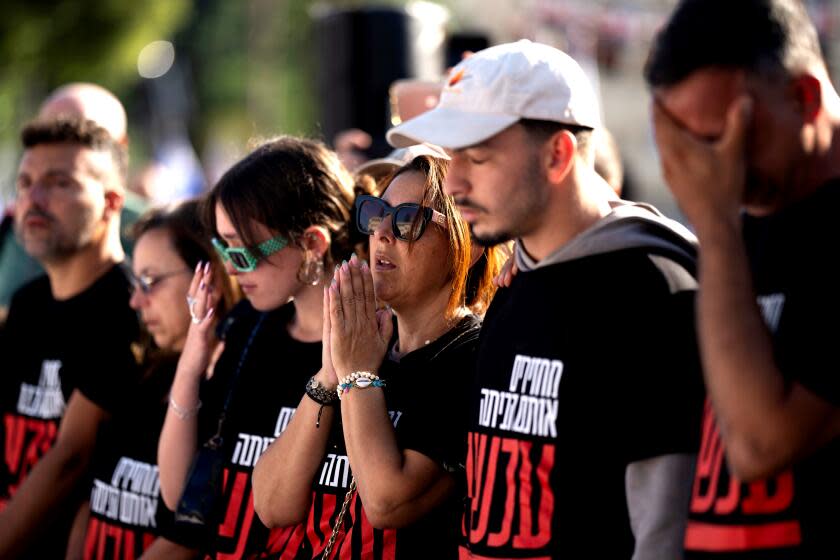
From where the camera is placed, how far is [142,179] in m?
10.0

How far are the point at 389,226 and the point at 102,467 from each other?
1.82m

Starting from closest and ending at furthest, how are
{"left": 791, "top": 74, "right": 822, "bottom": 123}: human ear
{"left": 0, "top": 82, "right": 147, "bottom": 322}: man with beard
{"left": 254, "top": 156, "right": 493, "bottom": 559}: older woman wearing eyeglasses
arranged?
{"left": 791, "top": 74, "right": 822, "bottom": 123}: human ear → {"left": 254, "top": 156, "right": 493, "bottom": 559}: older woman wearing eyeglasses → {"left": 0, "top": 82, "right": 147, "bottom": 322}: man with beard

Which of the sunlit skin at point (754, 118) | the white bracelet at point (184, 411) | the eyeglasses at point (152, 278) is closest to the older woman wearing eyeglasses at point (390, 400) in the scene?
the white bracelet at point (184, 411)

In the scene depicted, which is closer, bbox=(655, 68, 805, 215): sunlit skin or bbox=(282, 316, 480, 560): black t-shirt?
bbox=(655, 68, 805, 215): sunlit skin

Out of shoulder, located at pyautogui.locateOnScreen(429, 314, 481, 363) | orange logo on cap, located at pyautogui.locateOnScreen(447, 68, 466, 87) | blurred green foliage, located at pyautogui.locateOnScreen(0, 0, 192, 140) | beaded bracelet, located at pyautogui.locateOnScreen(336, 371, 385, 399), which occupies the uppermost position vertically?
blurred green foliage, located at pyautogui.locateOnScreen(0, 0, 192, 140)

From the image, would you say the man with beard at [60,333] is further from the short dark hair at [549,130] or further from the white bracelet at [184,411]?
the short dark hair at [549,130]

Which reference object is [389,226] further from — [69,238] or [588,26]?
[588,26]

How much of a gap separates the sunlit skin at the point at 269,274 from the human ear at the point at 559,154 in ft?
4.23

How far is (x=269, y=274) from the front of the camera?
371 centimetres

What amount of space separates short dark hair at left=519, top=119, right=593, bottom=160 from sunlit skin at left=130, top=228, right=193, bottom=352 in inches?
84.6

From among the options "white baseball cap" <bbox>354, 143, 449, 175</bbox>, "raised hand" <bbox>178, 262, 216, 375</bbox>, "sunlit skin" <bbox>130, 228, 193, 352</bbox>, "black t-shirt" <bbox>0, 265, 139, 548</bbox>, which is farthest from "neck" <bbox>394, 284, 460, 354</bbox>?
"black t-shirt" <bbox>0, 265, 139, 548</bbox>

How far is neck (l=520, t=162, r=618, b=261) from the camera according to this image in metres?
2.68

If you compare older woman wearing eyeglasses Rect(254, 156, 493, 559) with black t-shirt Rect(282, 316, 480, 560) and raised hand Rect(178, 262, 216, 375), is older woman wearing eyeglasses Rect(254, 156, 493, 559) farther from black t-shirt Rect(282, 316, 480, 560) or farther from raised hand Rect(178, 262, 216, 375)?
raised hand Rect(178, 262, 216, 375)

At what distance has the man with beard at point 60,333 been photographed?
4.66m
